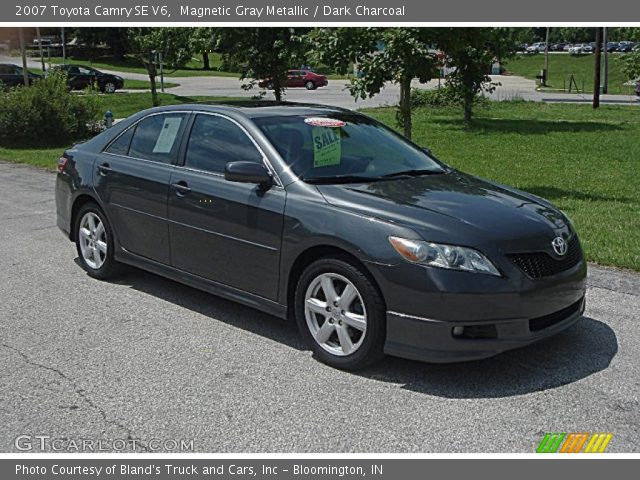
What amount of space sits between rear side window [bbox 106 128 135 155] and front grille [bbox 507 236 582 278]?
3.47 m

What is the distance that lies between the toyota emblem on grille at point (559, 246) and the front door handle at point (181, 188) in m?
2.55

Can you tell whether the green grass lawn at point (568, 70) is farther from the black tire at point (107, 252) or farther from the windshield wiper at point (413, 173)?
the black tire at point (107, 252)

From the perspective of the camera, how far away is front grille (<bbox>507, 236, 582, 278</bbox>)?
441 centimetres

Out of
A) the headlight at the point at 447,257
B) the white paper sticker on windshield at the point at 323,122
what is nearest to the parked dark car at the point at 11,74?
the white paper sticker on windshield at the point at 323,122

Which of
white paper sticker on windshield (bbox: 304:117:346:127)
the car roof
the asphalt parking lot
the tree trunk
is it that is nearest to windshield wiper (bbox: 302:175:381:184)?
white paper sticker on windshield (bbox: 304:117:346:127)

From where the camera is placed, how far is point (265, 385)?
14.6 ft

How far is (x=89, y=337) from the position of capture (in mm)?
5273

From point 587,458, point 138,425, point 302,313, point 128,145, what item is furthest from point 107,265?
point 587,458

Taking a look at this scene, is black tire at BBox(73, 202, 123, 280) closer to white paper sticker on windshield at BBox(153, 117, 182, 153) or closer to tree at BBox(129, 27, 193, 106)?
white paper sticker on windshield at BBox(153, 117, 182, 153)

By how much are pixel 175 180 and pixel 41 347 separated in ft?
4.98

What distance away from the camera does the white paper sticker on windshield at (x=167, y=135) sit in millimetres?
6000

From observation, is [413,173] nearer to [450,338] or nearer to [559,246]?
[559,246]
